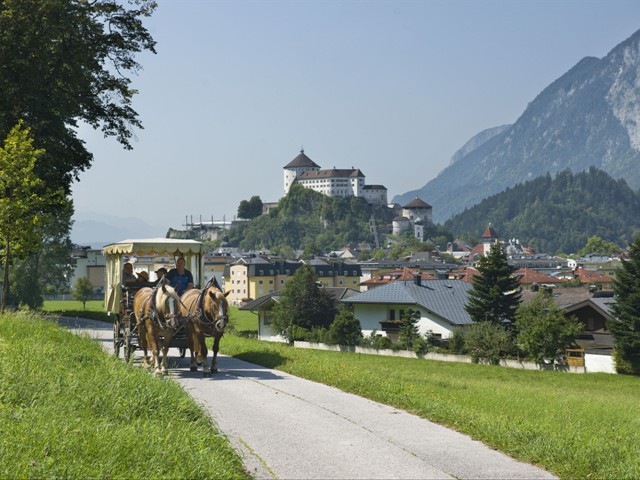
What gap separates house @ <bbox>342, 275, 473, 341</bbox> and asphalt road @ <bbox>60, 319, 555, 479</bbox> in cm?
5673

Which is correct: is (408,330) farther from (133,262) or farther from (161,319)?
(161,319)

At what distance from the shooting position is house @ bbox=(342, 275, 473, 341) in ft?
236

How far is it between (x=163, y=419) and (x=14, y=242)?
20.4 meters

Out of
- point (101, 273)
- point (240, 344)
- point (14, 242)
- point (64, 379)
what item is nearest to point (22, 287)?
point (14, 242)

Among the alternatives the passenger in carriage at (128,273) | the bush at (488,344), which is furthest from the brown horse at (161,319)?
the bush at (488,344)

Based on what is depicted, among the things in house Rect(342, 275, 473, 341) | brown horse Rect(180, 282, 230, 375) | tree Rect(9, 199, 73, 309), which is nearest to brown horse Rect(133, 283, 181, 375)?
brown horse Rect(180, 282, 230, 375)

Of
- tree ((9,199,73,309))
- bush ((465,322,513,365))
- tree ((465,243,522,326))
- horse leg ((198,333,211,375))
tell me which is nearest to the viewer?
horse leg ((198,333,211,375))

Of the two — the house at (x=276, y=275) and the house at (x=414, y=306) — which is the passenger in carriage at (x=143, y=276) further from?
the house at (x=276, y=275)

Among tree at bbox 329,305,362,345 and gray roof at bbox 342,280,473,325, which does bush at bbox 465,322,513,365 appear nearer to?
tree at bbox 329,305,362,345

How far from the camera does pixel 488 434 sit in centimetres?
1155

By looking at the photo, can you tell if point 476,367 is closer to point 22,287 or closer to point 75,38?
point 75,38

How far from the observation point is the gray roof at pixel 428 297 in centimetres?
7250

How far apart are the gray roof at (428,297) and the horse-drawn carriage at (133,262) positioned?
51.2 meters

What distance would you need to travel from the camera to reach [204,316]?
18.1 m
